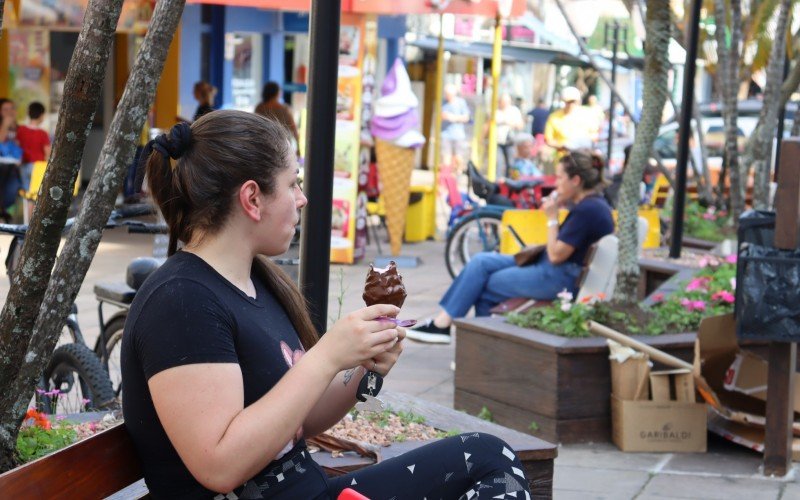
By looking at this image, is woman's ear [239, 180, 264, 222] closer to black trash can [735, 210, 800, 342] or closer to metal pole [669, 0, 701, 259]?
black trash can [735, 210, 800, 342]

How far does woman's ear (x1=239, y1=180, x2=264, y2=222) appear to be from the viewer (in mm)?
2445

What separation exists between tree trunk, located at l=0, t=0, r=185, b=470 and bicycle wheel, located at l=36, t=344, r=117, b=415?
5.34ft

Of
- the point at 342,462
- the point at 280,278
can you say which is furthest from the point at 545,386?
the point at 280,278

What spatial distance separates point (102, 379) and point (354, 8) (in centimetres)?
713

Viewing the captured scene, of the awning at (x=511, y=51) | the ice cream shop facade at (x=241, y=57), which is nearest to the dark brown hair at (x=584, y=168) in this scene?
the ice cream shop facade at (x=241, y=57)

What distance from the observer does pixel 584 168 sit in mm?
7211

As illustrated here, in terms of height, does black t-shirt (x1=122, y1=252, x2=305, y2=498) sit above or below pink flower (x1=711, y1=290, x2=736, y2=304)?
above

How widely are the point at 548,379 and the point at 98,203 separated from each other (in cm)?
308

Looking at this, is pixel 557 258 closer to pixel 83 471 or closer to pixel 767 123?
pixel 767 123

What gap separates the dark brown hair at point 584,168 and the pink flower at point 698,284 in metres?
0.80

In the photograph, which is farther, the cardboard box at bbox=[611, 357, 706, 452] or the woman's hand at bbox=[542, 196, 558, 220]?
the woman's hand at bbox=[542, 196, 558, 220]

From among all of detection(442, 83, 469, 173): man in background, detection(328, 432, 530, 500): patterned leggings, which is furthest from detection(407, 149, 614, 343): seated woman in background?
detection(442, 83, 469, 173): man in background

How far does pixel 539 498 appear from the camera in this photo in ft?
12.4

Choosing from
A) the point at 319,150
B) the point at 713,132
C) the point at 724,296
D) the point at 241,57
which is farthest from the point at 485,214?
the point at 713,132
